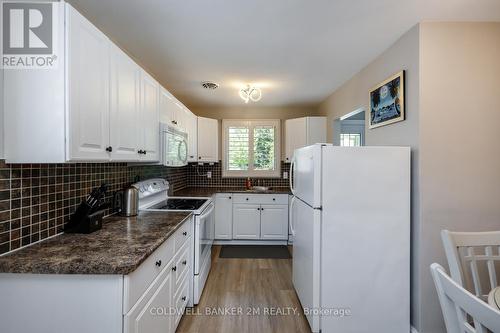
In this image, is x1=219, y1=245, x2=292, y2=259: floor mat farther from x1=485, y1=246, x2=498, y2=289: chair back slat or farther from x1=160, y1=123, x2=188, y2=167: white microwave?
x1=485, y1=246, x2=498, y2=289: chair back slat

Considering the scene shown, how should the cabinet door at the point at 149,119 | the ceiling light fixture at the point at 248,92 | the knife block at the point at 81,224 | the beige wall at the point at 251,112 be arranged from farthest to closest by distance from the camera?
the beige wall at the point at 251,112 → the ceiling light fixture at the point at 248,92 → the cabinet door at the point at 149,119 → the knife block at the point at 81,224

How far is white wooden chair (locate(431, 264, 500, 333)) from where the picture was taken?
68cm

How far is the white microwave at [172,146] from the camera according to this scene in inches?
92.1

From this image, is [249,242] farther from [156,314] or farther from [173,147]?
[156,314]

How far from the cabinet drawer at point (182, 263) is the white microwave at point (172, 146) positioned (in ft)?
2.74

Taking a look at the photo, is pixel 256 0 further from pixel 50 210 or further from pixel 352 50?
pixel 50 210

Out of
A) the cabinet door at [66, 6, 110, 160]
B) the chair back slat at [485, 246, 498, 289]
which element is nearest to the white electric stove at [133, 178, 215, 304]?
the cabinet door at [66, 6, 110, 160]

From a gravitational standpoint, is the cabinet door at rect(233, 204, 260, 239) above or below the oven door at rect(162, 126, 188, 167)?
below

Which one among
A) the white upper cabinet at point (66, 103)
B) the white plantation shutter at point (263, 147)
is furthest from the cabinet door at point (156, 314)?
the white plantation shutter at point (263, 147)

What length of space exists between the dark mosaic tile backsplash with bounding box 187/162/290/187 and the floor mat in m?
1.15

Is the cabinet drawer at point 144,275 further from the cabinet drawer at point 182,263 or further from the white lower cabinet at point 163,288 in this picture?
the cabinet drawer at point 182,263

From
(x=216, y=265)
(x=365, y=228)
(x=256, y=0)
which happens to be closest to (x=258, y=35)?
(x=256, y=0)

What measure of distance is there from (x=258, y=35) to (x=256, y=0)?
1.42ft

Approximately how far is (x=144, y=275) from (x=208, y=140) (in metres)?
3.12
